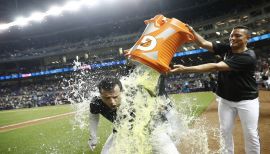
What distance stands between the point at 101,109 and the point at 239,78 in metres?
2.06

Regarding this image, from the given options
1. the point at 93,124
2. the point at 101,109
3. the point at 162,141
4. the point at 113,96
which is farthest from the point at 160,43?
the point at 93,124

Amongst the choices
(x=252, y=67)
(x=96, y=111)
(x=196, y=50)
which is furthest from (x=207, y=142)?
(x=196, y=50)

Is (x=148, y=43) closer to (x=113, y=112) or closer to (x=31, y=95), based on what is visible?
(x=113, y=112)

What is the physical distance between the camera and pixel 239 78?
4.02m

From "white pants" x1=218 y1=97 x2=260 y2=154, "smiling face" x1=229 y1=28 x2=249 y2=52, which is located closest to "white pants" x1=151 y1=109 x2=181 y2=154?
"white pants" x1=218 y1=97 x2=260 y2=154

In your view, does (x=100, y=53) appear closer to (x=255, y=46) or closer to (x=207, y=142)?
(x=255, y=46)

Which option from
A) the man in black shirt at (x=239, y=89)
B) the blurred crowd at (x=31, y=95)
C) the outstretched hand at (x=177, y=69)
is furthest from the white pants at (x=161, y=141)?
the blurred crowd at (x=31, y=95)

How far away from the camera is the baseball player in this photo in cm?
287

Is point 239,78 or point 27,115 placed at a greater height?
point 239,78

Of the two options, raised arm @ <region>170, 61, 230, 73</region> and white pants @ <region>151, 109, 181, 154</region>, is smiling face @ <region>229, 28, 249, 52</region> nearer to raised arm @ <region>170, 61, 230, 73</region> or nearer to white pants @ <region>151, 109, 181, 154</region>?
raised arm @ <region>170, 61, 230, 73</region>

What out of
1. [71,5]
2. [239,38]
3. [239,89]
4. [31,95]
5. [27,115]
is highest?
[71,5]

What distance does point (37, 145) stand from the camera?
8164 millimetres

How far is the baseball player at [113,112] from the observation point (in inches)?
113

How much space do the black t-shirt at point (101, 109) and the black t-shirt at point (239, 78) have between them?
1762 mm
